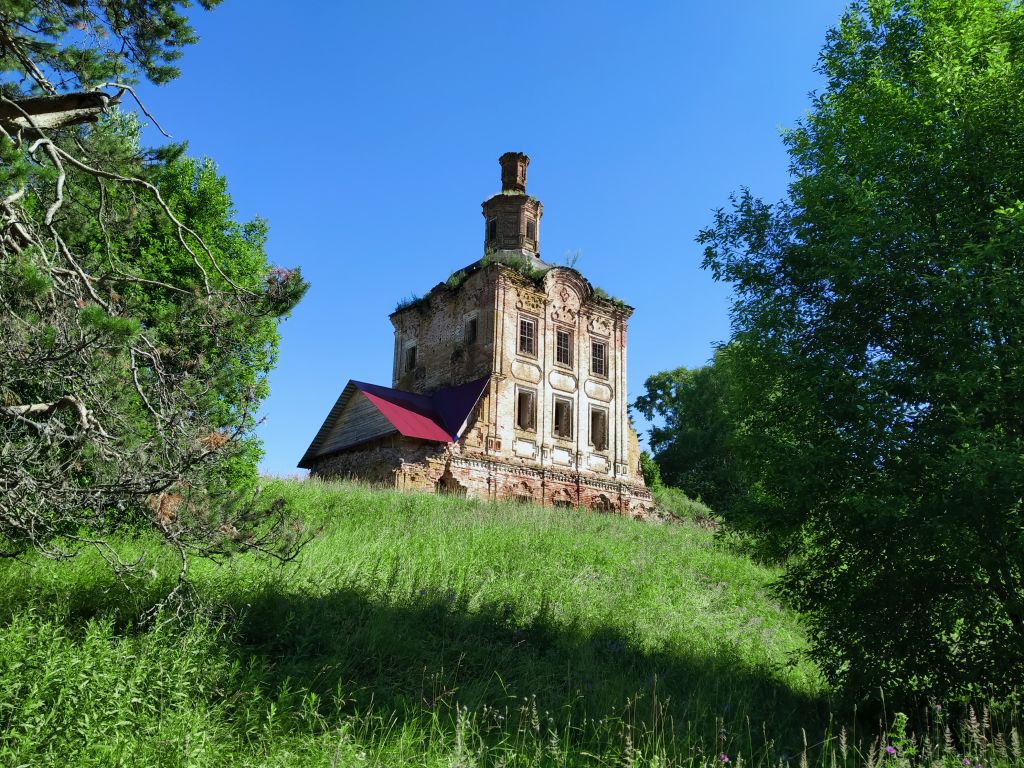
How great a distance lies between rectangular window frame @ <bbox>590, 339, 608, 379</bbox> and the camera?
1081 inches

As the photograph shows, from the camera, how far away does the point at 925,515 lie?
6762 millimetres

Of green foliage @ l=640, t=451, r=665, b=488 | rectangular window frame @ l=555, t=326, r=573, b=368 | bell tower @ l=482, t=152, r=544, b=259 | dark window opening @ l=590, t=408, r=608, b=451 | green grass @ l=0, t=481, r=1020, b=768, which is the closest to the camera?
green grass @ l=0, t=481, r=1020, b=768

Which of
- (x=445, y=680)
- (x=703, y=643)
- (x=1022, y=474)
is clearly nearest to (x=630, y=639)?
(x=703, y=643)

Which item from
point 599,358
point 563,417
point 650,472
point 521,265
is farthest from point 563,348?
point 650,472

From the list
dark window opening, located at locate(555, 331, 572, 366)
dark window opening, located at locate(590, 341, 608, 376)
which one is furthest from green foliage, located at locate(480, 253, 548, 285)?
dark window opening, located at locate(590, 341, 608, 376)

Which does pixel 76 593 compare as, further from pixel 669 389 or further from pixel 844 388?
pixel 669 389

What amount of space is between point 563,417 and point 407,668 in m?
19.6

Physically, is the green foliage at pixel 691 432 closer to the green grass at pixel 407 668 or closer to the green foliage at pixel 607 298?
the green foliage at pixel 607 298

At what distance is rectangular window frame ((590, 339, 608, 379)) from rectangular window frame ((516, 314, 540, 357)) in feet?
8.85

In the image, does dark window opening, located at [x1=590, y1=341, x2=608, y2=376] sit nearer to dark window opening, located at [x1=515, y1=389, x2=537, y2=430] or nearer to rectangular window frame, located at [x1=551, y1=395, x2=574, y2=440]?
rectangular window frame, located at [x1=551, y1=395, x2=574, y2=440]

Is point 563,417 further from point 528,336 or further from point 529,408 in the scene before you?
point 528,336

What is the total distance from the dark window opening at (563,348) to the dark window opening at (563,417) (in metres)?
1.45

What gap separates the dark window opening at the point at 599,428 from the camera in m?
26.7

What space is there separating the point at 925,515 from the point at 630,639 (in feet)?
12.6
